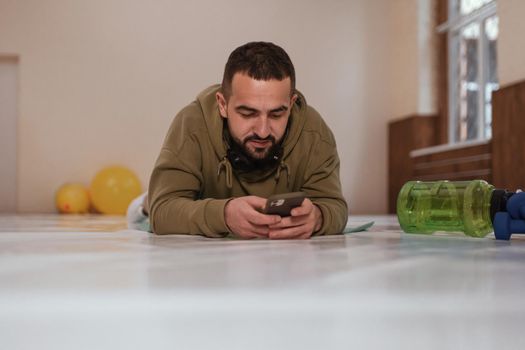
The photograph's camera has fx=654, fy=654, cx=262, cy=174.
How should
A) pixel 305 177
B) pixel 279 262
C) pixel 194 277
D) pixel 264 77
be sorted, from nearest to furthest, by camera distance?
pixel 194 277, pixel 279 262, pixel 264 77, pixel 305 177

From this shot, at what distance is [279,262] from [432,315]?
15.4 inches

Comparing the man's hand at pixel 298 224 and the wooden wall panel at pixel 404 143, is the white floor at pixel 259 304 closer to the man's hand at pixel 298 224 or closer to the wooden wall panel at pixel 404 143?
the man's hand at pixel 298 224

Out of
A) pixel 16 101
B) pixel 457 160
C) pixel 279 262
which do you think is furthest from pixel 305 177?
pixel 16 101

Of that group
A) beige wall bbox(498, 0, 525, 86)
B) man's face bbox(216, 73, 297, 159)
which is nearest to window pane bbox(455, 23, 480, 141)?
beige wall bbox(498, 0, 525, 86)

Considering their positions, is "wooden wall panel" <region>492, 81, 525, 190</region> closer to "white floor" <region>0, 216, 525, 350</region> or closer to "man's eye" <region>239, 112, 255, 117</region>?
"man's eye" <region>239, 112, 255, 117</region>

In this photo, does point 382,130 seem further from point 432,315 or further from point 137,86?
point 432,315

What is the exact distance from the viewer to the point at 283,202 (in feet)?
4.69

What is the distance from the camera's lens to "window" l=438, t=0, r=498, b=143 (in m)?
4.88

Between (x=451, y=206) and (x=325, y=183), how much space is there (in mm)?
348

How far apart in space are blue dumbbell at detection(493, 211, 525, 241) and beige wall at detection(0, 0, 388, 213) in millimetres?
4521

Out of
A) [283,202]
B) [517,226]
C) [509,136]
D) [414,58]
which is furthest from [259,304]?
[414,58]

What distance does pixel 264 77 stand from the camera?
5.09 feet

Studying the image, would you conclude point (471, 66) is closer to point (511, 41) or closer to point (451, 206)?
point (511, 41)

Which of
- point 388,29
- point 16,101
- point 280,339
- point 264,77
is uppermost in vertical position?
point 388,29
